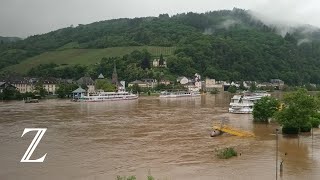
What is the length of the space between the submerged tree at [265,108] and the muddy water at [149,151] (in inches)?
59.9

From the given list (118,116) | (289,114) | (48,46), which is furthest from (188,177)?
(48,46)

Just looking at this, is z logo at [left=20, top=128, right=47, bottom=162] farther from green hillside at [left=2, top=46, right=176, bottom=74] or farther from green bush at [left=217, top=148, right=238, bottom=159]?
green hillside at [left=2, top=46, right=176, bottom=74]

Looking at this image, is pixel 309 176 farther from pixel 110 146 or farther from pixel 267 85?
pixel 267 85

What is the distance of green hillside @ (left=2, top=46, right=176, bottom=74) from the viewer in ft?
430

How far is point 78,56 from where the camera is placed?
5438 inches

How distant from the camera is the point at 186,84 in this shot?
11056 centimetres

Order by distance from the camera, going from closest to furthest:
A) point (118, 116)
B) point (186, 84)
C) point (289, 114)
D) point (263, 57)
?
point (289, 114) → point (118, 116) → point (186, 84) → point (263, 57)

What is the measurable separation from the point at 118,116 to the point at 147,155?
78.7ft

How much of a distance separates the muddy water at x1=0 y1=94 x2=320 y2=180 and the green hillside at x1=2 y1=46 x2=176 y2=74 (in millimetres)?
87820

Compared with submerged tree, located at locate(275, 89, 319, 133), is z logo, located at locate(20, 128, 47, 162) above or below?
below

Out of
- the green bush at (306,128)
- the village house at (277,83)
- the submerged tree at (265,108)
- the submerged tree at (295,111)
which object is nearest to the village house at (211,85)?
the village house at (277,83)

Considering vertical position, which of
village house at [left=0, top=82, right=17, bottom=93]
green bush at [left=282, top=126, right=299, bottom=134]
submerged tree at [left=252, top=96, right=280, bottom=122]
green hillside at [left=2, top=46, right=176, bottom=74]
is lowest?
green bush at [left=282, top=126, right=299, bottom=134]

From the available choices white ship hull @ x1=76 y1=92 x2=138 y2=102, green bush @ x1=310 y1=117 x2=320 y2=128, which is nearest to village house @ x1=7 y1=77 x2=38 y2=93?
white ship hull @ x1=76 y1=92 x2=138 y2=102

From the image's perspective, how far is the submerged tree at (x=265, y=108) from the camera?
4084 cm
